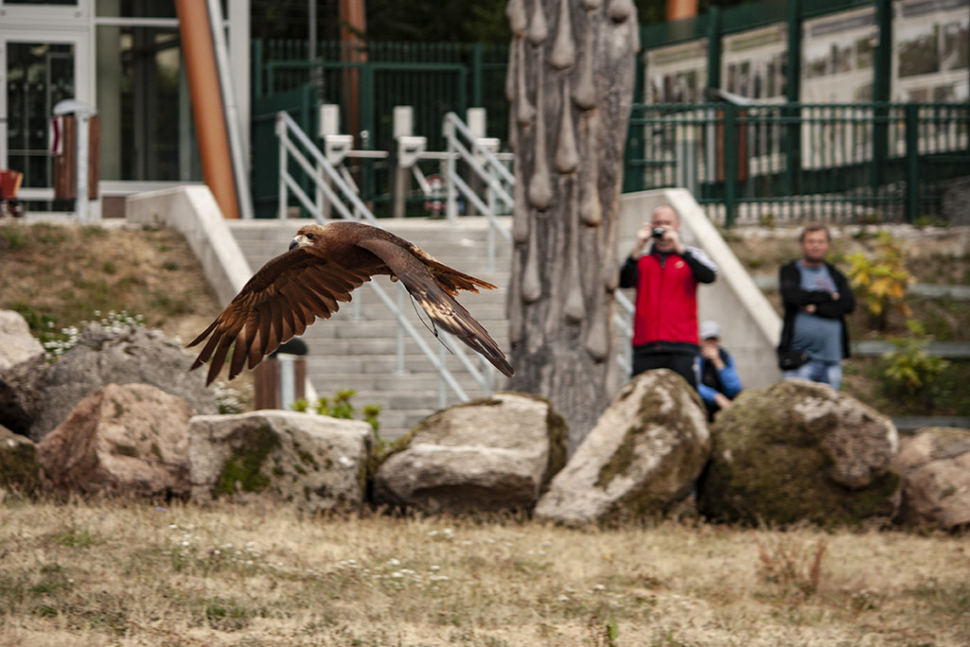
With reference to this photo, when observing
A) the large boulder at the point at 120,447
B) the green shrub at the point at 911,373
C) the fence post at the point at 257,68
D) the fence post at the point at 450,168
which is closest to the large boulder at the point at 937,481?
the green shrub at the point at 911,373

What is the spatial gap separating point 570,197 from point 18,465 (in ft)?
14.0

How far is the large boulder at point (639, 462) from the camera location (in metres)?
8.16

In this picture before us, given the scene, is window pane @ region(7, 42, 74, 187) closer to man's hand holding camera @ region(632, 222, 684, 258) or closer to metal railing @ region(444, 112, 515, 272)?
metal railing @ region(444, 112, 515, 272)

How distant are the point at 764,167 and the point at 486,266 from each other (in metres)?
6.23

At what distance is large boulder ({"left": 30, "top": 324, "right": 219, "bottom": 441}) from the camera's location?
30.2ft

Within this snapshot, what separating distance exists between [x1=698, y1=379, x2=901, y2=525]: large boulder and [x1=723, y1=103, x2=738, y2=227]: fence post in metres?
6.22

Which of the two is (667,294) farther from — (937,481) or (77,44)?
(77,44)

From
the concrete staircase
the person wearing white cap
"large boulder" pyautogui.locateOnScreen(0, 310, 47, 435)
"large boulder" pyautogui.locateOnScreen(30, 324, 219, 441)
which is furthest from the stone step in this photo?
"large boulder" pyautogui.locateOnScreen(0, 310, 47, 435)

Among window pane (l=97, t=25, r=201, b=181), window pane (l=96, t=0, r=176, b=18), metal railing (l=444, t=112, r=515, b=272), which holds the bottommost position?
metal railing (l=444, t=112, r=515, b=272)

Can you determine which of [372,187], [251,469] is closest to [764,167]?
[372,187]

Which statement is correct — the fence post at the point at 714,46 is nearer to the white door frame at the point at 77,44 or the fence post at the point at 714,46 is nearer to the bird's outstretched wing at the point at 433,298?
the white door frame at the point at 77,44

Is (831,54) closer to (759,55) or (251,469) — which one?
(759,55)

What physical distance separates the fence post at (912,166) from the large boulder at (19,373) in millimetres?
10112

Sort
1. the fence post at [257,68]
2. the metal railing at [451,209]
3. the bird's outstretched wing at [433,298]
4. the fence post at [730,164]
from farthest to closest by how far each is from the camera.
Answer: the fence post at [257,68] → the fence post at [730,164] → the metal railing at [451,209] → the bird's outstretched wing at [433,298]
